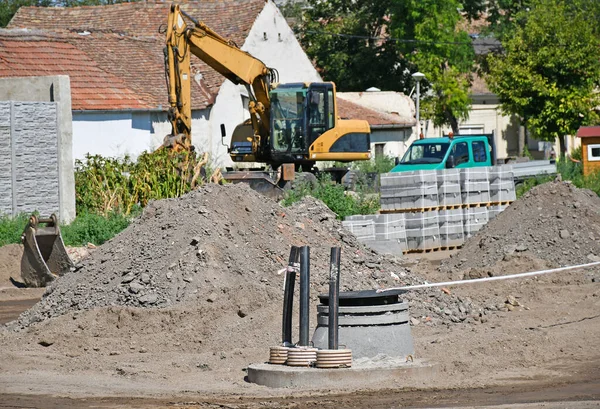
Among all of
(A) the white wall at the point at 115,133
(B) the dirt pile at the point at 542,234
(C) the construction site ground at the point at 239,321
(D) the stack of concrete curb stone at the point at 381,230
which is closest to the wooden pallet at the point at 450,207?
(D) the stack of concrete curb stone at the point at 381,230

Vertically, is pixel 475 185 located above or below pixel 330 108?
below

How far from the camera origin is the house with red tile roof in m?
33.2

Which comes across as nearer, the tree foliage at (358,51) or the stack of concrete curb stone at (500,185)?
the stack of concrete curb stone at (500,185)

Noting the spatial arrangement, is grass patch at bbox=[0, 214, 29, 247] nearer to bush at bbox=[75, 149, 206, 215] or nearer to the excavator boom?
bush at bbox=[75, 149, 206, 215]

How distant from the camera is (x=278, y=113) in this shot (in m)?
31.7

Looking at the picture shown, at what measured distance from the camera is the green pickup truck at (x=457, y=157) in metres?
30.9

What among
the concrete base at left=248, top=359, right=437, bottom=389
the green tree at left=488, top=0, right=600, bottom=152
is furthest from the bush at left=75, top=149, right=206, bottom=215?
the green tree at left=488, top=0, right=600, bottom=152

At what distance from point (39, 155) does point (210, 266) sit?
11597 millimetres

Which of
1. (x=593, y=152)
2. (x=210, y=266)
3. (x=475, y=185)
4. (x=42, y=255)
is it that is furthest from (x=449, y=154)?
(x=210, y=266)

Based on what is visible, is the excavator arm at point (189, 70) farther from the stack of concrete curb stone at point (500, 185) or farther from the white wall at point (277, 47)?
the white wall at point (277, 47)

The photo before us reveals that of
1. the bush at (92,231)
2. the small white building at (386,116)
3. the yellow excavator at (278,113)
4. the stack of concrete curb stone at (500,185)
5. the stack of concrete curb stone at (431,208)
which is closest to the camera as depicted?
the bush at (92,231)

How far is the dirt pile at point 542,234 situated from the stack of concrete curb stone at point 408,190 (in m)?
3.95

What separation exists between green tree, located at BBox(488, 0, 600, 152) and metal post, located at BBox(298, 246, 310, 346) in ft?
129

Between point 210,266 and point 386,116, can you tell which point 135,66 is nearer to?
point 386,116
